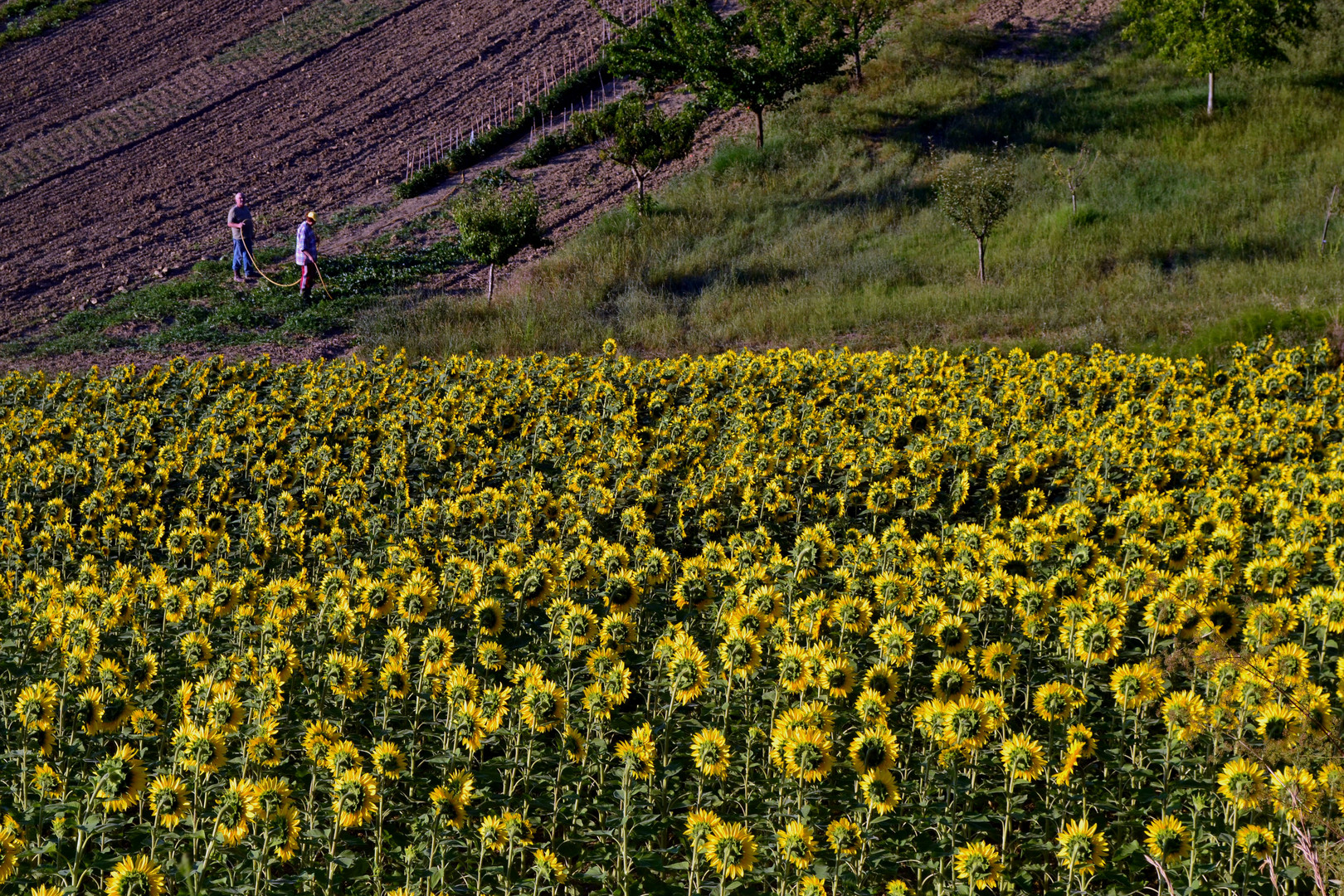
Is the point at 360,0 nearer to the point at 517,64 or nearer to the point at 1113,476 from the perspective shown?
the point at 517,64

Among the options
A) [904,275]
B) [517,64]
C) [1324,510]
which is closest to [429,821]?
[1324,510]

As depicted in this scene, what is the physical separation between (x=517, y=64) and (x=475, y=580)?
3078 centimetres

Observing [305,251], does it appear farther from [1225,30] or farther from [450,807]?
[1225,30]

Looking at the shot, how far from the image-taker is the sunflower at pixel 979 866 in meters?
3.77

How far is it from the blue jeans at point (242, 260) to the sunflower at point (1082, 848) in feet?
68.9

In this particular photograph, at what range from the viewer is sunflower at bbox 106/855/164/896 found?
Answer: 138 inches

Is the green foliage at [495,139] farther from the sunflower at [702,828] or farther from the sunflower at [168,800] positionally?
the sunflower at [702,828]

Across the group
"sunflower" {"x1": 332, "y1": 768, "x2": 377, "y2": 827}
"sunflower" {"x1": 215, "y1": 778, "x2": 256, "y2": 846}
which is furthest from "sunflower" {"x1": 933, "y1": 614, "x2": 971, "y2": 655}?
"sunflower" {"x1": 215, "y1": 778, "x2": 256, "y2": 846}

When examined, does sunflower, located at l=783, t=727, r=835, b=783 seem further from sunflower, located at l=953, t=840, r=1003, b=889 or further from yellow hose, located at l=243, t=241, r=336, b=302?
yellow hose, located at l=243, t=241, r=336, b=302

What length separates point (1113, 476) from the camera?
32.6ft

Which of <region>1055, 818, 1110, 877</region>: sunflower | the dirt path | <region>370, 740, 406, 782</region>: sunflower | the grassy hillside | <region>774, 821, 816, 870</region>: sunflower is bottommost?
the grassy hillside

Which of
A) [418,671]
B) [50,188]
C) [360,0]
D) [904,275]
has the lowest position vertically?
[904,275]

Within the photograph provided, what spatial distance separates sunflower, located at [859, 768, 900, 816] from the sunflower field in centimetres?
1

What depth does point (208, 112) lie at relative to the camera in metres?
31.9
